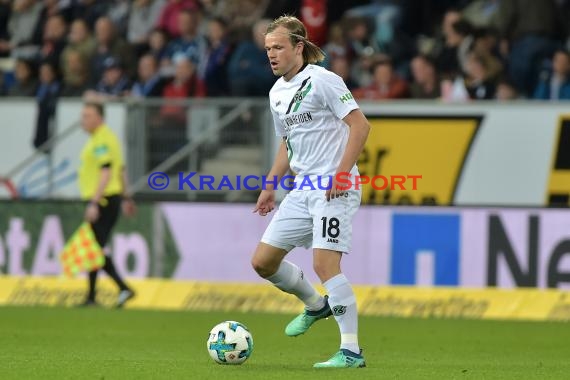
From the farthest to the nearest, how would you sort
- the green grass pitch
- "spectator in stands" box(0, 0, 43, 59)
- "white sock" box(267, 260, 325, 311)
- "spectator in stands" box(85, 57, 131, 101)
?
"spectator in stands" box(0, 0, 43, 59)
"spectator in stands" box(85, 57, 131, 101)
"white sock" box(267, 260, 325, 311)
the green grass pitch

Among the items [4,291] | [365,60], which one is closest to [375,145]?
[365,60]

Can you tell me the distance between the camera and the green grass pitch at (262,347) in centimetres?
877

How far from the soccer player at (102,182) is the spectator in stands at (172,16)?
4430mm

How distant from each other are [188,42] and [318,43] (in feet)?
6.15

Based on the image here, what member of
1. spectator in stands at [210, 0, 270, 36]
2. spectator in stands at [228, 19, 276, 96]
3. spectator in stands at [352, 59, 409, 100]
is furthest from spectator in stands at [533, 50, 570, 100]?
spectator in stands at [210, 0, 270, 36]

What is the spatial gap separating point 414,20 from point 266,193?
10153 mm

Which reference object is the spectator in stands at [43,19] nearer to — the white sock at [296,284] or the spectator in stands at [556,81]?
the spectator in stands at [556,81]

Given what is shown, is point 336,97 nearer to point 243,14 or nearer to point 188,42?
point 188,42

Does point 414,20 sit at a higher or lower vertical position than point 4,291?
higher

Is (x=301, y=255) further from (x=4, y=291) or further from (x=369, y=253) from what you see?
(x=4, y=291)

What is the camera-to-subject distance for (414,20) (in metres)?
19.4

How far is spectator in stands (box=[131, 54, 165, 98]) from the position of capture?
1862 centimetres

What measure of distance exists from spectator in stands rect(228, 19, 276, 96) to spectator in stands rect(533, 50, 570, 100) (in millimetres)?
3509

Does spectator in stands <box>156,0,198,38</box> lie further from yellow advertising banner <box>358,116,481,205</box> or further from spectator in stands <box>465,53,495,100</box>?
yellow advertising banner <box>358,116,481,205</box>
